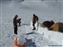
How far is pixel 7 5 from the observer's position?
1412 inches

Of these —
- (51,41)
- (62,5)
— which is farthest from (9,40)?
(62,5)

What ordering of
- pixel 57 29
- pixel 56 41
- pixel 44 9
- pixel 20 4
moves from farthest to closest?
pixel 20 4 < pixel 44 9 < pixel 57 29 < pixel 56 41

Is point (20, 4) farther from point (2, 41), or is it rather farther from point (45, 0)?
point (2, 41)

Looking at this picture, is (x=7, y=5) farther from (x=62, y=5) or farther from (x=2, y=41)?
(x=2, y=41)

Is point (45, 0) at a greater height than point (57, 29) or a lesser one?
greater

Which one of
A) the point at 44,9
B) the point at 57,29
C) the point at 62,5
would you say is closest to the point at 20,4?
the point at 44,9

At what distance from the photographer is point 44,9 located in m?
33.9

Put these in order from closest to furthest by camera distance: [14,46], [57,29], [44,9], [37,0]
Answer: [14,46], [57,29], [44,9], [37,0]

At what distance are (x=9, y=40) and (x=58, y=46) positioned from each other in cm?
246

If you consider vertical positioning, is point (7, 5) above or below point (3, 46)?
above

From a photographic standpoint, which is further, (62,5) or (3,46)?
(62,5)

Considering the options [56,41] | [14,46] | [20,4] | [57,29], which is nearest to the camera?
[14,46]

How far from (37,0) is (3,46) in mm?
30152

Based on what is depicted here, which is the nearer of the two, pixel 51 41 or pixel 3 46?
pixel 3 46
